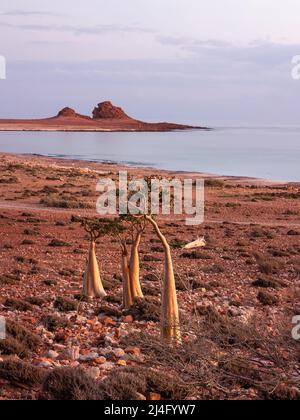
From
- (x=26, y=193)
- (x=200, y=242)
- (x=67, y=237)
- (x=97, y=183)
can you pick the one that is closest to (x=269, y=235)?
(x=200, y=242)

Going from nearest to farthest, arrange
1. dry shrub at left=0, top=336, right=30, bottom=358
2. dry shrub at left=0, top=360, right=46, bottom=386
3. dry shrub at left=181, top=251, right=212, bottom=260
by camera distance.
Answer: dry shrub at left=0, top=360, right=46, bottom=386, dry shrub at left=0, top=336, right=30, bottom=358, dry shrub at left=181, top=251, right=212, bottom=260

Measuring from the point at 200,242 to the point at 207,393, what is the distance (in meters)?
13.7

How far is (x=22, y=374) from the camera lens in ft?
24.5

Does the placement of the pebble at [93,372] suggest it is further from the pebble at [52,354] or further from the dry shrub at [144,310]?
the dry shrub at [144,310]

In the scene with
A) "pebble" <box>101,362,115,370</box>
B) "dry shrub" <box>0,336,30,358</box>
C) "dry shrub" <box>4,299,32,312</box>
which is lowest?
"dry shrub" <box>4,299,32,312</box>

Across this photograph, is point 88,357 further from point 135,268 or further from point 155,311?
point 135,268

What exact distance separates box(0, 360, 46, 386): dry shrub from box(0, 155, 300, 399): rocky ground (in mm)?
11

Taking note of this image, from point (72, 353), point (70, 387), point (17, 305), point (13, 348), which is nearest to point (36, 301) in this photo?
point (17, 305)

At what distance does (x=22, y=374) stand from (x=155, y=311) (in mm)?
3591

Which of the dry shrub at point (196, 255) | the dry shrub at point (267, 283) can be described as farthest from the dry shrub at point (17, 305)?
the dry shrub at point (196, 255)

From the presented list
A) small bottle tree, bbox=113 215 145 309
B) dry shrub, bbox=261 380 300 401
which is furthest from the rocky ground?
small bottle tree, bbox=113 215 145 309

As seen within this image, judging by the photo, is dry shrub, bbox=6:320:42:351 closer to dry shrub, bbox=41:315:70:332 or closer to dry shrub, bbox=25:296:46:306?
dry shrub, bbox=41:315:70:332

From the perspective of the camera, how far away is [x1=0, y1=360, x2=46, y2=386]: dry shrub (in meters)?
7.46

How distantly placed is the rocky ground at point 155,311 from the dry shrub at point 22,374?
1 centimetres
